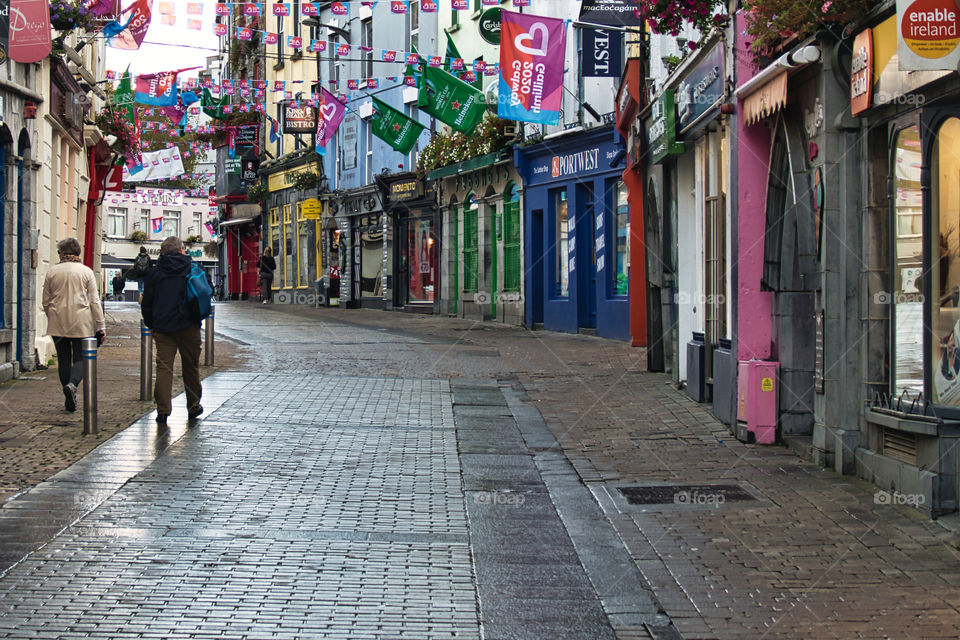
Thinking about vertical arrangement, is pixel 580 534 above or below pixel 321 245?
below

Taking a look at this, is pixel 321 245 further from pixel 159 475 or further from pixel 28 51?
pixel 159 475

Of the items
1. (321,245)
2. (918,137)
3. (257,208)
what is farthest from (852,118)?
(257,208)

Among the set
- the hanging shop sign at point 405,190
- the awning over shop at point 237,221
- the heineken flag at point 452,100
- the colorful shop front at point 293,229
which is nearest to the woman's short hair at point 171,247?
the heineken flag at point 452,100

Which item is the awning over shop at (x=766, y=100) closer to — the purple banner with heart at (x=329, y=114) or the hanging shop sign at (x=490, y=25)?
the hanging shop sign at (x=490, y=25)

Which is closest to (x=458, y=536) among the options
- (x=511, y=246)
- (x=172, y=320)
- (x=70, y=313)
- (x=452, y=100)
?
(x=172, y=320)

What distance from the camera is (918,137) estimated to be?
703cm

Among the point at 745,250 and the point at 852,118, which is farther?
the point at 745,250

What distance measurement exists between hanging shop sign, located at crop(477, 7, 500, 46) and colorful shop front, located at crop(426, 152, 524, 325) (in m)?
3.26

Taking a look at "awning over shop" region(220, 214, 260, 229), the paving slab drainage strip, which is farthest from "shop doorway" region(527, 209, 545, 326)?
"awning over shop" region(220, 214, 260, 229)

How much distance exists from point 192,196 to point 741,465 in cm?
6534

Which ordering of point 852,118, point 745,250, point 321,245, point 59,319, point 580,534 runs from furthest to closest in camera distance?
Result: 1. point 321,245
2. point 59,319
3. point 745,250
4. point 852,118
5. point 580,534

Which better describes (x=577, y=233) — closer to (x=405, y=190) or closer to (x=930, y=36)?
(x=405, y=190)

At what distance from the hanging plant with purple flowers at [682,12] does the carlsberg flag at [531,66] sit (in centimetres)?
839

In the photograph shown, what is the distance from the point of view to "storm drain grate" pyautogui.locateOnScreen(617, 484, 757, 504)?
23.2ft
